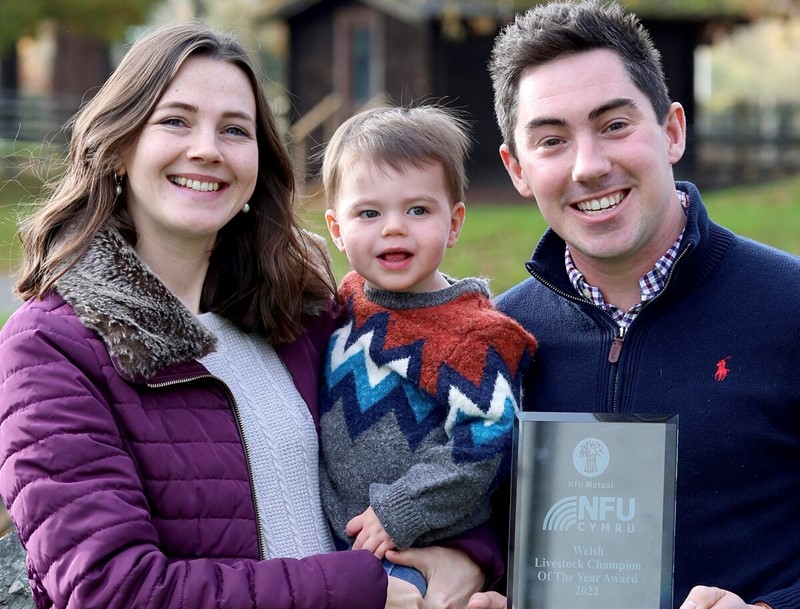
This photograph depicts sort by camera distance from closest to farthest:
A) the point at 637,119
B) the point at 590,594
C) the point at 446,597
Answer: the point at 590,594 → the point at 446,597 → the point at 637,119

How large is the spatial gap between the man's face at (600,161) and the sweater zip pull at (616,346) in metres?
0.20

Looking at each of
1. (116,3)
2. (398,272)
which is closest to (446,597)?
(398,272)

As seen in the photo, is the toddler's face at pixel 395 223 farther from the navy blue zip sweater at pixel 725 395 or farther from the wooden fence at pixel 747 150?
the wooden fence at pixel 747 150

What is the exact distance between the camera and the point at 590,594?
278 centimetres

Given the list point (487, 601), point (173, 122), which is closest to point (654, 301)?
point (487, 601)

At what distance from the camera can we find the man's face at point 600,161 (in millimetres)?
Result: 3340

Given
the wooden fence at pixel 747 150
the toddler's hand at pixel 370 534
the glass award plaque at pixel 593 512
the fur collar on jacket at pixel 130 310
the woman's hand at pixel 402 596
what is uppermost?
the wooden fence at pixel 747 150

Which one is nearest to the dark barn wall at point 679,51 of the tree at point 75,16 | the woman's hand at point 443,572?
the tree at point 75,16

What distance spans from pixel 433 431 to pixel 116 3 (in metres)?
19.6

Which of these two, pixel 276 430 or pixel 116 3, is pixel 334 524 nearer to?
pixel 276 430

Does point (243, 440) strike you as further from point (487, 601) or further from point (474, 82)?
point (474, 82)

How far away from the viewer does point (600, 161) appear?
332 centimetres

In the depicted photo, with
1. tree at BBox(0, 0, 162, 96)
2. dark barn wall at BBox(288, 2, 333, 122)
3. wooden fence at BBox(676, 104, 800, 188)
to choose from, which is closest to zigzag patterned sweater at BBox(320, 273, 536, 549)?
wooden fence at BBox(676, 104, 800, 188)

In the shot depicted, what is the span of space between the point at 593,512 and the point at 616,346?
30.0 inches
